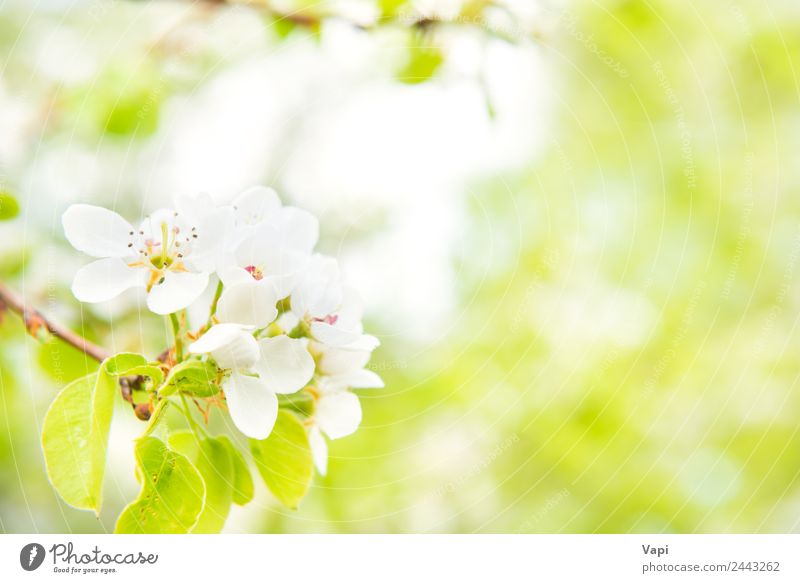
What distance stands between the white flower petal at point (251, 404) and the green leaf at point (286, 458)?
0.14ft

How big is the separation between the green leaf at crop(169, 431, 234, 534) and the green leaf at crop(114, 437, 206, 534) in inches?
1.3

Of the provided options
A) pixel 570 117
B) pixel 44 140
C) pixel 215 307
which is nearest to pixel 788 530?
pixel 570 117

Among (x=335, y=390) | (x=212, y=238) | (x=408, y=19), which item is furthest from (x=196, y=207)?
(x=408, y=19)

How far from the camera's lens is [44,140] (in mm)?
695

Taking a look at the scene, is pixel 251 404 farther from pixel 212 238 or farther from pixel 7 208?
pixel 7 208

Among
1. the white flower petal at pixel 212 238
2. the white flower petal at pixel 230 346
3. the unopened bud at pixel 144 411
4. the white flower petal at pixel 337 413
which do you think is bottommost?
the white flower petal at pixel 337 413

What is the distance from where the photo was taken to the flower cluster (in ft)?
1.26

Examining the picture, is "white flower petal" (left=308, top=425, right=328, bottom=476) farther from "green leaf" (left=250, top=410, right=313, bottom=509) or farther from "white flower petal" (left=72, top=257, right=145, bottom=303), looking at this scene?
"white flower petal" (left=72, top=257, right=145, bottom=303)

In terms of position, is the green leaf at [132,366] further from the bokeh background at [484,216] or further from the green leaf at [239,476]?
the bokeh background at [484,216]

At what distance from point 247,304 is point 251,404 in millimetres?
58

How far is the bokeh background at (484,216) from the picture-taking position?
657 mm

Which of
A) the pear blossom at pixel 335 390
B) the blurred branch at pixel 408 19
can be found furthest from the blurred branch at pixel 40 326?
the blurred branch at pixel 408 19

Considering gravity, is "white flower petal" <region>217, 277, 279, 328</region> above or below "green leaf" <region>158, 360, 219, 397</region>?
above
